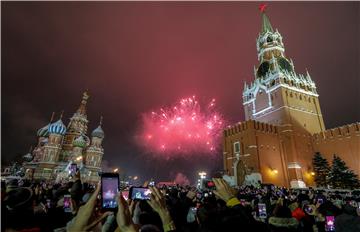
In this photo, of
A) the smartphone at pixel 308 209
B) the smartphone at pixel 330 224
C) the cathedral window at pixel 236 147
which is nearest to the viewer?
the smartphone at pixel 330 224

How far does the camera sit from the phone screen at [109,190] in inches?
169

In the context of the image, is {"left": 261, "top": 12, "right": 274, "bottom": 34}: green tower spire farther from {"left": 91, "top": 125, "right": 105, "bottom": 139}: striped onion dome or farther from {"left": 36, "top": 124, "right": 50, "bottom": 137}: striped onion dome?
{"left": 36, "top": 124, "right": 50, "bottom": 137}: striped onion dome

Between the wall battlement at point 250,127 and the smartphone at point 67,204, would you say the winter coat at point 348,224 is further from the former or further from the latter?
the wall battlement at point 250,127

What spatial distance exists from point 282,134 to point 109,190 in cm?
4534

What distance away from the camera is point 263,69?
55125 millimetres

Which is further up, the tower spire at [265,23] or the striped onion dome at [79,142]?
the tower spire at [265,23]

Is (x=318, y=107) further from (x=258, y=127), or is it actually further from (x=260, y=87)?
(x=258, y=127)

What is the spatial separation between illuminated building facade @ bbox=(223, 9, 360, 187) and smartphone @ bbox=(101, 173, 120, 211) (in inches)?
1437

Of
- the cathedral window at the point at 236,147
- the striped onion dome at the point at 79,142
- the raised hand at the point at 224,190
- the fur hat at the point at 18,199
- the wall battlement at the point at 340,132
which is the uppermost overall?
the striped onion dome at the point at 79,142

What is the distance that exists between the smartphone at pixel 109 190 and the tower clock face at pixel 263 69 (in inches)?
2152

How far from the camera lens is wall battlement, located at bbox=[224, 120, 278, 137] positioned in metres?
41.8

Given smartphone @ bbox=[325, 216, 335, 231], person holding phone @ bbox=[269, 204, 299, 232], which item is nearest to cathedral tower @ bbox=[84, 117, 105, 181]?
smartphone @ bbox=[325, 216, 335, 231]

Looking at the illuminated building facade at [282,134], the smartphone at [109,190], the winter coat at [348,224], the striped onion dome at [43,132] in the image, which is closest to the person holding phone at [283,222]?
the winter coat at [348,224]

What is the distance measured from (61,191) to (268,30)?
65860mm
